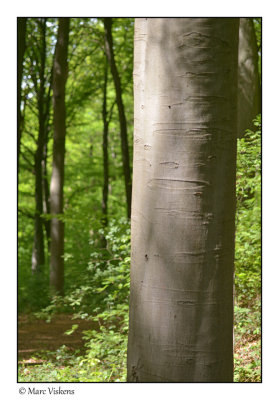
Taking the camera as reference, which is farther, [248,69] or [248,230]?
[248,69]

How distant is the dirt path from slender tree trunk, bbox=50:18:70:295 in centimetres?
88

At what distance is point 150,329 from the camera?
5.82ft

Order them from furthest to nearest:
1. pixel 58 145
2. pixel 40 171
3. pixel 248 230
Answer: pixel 40 171
pixel 58 145
pixel 248 230

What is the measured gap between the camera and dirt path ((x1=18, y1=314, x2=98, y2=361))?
7.62 metres

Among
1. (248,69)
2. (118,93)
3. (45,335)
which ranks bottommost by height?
(45,335)

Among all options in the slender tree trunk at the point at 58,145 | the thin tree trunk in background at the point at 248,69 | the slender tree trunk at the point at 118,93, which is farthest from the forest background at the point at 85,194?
the slender tree trunk at the point at 118,93

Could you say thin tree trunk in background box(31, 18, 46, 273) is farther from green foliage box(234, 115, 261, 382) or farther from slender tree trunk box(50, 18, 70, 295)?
green foliage box(234, 115, 261, 382)

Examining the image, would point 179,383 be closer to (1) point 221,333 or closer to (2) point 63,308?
(1) point 221,333

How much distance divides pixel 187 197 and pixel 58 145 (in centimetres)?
917

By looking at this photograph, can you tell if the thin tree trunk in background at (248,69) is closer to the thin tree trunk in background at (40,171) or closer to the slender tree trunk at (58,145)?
the slender tree trunk at (58,145)

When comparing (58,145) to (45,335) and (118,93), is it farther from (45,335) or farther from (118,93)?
(45,335)

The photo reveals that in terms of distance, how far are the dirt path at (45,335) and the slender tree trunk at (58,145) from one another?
0.88 m

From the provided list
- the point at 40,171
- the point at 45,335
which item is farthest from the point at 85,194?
the point at 45,335

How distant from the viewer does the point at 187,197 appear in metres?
1.70
